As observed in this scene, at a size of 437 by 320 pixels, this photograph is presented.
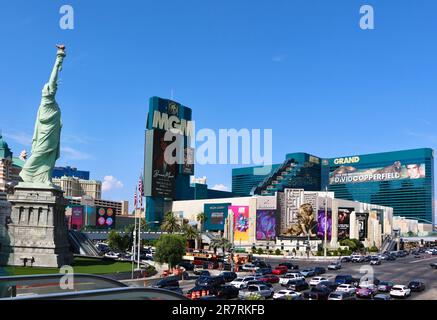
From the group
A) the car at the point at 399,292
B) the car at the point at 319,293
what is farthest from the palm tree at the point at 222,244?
the car at the point at 399,292

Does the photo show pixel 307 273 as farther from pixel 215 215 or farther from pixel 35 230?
pixel 215 215

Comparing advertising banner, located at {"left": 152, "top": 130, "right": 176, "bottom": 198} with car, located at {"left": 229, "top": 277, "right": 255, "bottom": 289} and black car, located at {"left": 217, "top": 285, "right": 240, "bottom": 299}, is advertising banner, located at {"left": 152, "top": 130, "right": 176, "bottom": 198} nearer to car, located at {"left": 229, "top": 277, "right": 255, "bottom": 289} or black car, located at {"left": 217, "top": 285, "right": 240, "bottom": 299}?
car, located at {"left": 229, "top": 277, "right": 255, "bottom": 289}

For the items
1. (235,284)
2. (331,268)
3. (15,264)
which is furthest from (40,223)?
(331,268)

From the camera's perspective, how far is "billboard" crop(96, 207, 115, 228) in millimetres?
153750

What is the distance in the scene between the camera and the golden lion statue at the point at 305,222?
348 feet

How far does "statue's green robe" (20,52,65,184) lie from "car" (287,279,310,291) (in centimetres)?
3575

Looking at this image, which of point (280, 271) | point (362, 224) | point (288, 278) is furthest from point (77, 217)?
point (288, 278)

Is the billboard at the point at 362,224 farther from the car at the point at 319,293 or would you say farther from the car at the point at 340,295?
the car at the point at 319,293

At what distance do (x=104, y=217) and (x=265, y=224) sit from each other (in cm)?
6177

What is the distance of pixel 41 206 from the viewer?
6291 cm

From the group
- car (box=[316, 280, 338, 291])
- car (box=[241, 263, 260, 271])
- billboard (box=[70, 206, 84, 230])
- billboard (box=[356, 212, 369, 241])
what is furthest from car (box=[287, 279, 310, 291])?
billboard (box=[70, 206, 84, 230])

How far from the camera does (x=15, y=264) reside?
200 feet
